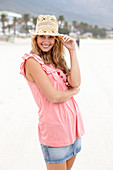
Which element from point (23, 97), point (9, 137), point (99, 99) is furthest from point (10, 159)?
point (99, 99)

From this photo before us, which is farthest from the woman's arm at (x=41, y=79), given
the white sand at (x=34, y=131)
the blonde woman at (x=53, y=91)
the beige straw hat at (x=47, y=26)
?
the white sand at (x=34, y=131)

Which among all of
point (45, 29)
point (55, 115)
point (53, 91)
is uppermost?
point (45, 29)

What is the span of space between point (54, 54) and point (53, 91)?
15.0 inches

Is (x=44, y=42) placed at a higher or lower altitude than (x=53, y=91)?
higher

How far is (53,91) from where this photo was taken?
1617mm

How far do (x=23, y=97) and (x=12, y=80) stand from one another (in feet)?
6.97

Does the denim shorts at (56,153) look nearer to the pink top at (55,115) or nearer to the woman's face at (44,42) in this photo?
the pink top at (55,115)

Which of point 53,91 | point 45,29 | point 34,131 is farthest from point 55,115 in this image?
point 34,131

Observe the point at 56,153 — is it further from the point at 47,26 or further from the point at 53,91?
the point at 47,26

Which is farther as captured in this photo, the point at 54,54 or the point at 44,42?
the point at 54,54

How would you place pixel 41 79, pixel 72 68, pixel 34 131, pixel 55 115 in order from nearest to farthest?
1. pixel 41 79
2. pixel 55 115
3. pixel 72 68
4. pixel 34 131

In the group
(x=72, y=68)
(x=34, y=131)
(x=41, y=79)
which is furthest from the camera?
(x=34, y=131)

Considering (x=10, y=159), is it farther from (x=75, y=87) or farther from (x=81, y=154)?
(x=75, y=87)

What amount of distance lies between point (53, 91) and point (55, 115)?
0.63ft
